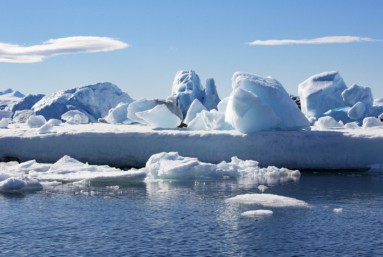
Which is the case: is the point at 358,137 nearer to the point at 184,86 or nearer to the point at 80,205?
the point at 80,205

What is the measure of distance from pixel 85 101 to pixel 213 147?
16.7 metres

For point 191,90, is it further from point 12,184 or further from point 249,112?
point 12,184

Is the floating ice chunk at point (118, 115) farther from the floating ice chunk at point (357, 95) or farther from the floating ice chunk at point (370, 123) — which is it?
the floating ice chunk at point (357, 95)

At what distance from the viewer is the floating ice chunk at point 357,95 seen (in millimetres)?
18938

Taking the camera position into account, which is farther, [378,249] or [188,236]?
[188,236]

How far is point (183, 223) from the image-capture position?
174 inches

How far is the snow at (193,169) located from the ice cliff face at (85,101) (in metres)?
16.6

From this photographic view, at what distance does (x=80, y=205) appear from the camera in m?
5.30

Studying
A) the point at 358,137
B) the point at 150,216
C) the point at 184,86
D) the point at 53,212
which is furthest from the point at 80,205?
the point at 184,86

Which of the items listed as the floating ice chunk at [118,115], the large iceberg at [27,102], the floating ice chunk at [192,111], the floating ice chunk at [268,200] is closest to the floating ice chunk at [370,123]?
the floating ice chunk at [192,111]

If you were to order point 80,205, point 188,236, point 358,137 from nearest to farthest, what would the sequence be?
point 188,236 → point 80,205 → point 358,137

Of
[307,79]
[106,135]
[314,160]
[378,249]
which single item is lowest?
[378,249]

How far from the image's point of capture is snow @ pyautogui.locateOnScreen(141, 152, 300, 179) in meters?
7.64

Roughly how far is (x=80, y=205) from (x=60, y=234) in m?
1.25
